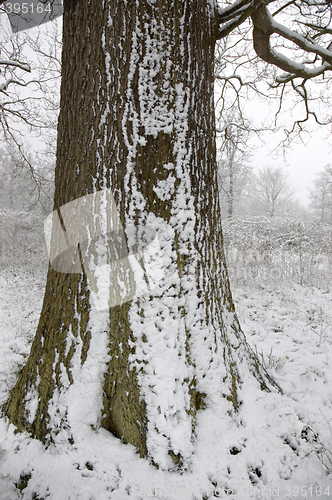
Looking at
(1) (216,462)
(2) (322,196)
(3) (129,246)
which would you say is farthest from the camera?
(2) (322,196)

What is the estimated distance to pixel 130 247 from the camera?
1389 millimetres

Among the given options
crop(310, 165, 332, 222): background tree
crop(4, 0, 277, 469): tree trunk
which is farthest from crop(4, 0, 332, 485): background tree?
crop(310, 165, 332, 222): background tree

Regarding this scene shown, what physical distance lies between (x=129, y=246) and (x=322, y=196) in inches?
1404

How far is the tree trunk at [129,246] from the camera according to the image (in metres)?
1.35

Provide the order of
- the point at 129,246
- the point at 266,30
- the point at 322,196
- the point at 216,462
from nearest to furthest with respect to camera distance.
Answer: the point at 216,462, the point at 129,246, the point at 266,30, the point at 322,196

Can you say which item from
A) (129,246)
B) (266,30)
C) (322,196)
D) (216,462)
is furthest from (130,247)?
(322,196)

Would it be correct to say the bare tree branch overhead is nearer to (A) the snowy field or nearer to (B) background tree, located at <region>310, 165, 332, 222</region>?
(A) the snowy field

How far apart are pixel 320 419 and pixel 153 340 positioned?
4.02 feet

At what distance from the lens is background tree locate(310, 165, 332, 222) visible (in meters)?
29.4

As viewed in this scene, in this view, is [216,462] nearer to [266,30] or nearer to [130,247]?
[130,247]

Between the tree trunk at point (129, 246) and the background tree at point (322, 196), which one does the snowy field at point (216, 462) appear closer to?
the tree trunk at point (129, 246)

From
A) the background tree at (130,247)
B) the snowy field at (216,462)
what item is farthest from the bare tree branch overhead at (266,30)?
the snowy field at (216,462)

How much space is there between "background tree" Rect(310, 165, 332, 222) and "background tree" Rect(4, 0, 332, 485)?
107ft

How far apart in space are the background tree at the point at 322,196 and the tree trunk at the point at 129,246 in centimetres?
3249
